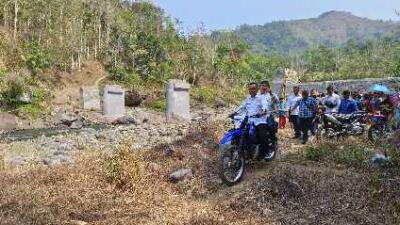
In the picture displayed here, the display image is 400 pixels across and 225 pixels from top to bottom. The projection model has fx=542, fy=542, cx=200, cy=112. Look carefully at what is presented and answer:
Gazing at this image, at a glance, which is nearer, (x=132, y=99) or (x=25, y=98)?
(x=25, y=98)

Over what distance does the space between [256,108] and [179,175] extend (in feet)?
6.09

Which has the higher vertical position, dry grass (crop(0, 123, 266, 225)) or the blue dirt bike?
the blue dirt bike

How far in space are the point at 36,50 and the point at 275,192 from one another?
117ft

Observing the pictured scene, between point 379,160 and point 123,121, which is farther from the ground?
point 379,160

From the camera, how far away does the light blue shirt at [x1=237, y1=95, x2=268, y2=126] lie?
9.88 metres

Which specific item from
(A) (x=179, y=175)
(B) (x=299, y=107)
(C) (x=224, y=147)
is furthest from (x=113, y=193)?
(B) (x=299, y=107)

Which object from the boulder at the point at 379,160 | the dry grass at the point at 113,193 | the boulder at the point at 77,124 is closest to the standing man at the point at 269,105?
the dry grass at the point at 113,193

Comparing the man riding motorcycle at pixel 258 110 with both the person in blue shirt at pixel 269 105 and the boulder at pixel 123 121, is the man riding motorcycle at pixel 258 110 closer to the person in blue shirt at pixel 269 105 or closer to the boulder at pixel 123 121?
the person in blue shirt at pixel 269 105

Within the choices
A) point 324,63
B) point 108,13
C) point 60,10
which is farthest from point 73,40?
point 324,63

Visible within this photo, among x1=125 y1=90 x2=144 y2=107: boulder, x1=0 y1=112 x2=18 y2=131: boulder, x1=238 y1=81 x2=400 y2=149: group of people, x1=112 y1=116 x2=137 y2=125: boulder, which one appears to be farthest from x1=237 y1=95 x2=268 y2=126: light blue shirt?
x1=125 y1=90 x2=144 y2=107: boulder

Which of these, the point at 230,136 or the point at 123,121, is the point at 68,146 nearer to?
the point at 230,136

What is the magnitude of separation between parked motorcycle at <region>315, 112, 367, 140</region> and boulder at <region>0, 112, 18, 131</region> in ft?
59.7

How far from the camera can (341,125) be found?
553 inches

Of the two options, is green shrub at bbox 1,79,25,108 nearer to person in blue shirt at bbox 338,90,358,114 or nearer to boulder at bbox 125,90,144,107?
boulder at bbox 125,90,144,107
